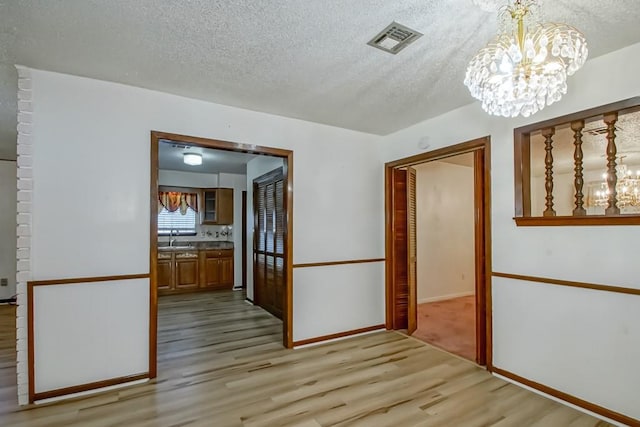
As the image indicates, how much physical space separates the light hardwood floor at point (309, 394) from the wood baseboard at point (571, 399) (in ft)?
0.23

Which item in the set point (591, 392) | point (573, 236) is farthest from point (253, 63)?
point (591, 392)

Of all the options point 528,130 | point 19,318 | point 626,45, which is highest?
point 626,45

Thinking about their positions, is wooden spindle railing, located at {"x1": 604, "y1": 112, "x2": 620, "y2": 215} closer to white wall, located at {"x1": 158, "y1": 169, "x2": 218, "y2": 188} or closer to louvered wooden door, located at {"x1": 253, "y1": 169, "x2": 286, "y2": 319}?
louvered wooden door, located at {"x1": 253, "y1": 169, "x2": 286, "y2": 319}

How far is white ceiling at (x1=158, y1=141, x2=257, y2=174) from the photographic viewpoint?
16.3ft

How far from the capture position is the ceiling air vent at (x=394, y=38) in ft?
6.35

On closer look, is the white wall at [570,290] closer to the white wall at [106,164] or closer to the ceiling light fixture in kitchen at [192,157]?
the white wall at [106,164]

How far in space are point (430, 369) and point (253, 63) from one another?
304 centimetres

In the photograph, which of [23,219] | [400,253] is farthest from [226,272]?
[23,219]

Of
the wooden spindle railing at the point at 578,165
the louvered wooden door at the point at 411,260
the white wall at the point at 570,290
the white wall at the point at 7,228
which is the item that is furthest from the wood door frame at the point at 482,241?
the white wall at the point at 7,228

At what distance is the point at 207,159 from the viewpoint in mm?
5656

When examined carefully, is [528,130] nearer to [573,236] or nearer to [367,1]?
Answer: [573,236]

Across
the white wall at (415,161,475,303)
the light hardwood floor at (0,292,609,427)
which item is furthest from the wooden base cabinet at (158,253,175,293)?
the white wall at (415,161,475,303)

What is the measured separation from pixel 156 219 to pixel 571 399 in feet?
11.7

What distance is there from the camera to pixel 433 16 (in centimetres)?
181
